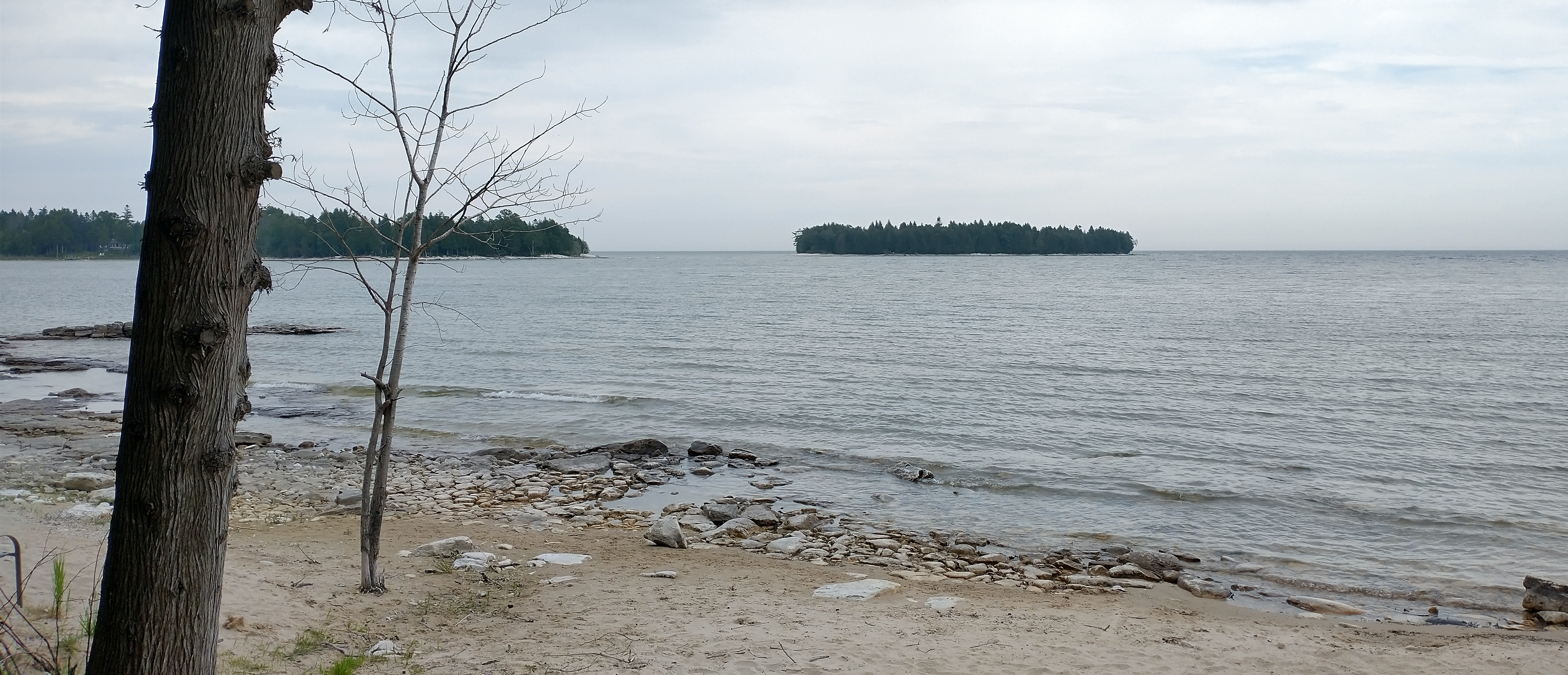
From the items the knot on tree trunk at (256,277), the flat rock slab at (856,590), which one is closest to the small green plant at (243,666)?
the knot on tree trunk at (256,277)

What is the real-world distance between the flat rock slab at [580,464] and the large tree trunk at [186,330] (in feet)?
40.8

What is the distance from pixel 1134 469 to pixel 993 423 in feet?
14.8

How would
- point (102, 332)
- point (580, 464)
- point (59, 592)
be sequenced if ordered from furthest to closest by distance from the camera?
point (102, 332)
point (580, 464)
point (59, 592)

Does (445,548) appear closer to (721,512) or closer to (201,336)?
(721,512)

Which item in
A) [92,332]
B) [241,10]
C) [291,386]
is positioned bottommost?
[92,332]

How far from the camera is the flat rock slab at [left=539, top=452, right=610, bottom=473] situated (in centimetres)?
1608

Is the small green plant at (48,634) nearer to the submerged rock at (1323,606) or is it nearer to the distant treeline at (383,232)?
the distant treeline at (383,232)

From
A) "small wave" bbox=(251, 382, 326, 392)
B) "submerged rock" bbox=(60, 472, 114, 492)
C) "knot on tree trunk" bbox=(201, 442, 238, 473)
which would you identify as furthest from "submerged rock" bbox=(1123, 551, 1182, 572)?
"small wave" bbox=(251, 382, 326, 392)

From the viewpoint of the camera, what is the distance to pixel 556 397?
24.8m

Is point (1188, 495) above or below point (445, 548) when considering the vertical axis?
above

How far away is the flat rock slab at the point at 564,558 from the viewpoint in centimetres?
1027

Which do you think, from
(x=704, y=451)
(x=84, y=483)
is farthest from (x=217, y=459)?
(x=704, y=451)

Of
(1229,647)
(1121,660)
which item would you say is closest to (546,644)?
(1121,660)

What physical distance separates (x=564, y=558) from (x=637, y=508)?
328 centimetres
